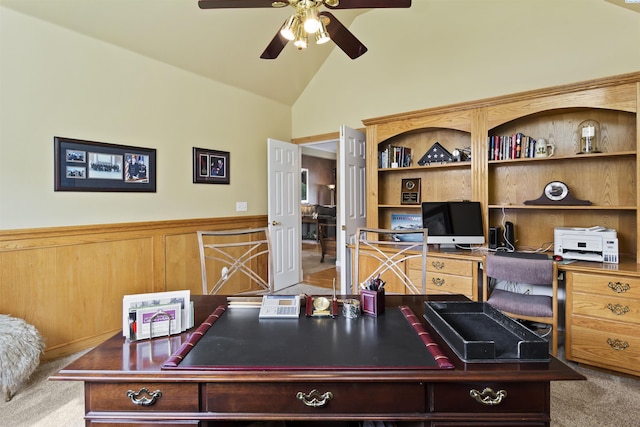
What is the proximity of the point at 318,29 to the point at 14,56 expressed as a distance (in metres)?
2.38

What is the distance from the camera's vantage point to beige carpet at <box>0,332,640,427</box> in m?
1.78

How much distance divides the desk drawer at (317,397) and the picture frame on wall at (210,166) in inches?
121

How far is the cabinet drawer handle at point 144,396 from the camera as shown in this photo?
0.89m

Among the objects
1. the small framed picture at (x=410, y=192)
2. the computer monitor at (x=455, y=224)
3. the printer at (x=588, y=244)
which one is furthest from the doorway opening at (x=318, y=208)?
the printer at (x=588, y=244)

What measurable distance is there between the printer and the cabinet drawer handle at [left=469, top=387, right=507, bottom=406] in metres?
2.17

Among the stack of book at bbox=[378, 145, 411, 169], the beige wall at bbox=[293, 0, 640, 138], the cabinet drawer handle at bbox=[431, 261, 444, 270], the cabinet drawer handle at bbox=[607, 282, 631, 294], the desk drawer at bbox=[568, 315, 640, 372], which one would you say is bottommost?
the desk drawer at bbox=[568, 315, 640, 372]

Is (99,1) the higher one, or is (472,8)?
(472,8)

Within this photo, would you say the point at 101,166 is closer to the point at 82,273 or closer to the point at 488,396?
the point at 82,273

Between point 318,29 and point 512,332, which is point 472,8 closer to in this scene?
point 318,29

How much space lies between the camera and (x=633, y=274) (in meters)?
2.10

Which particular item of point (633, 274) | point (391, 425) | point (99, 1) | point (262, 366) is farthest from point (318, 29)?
point (633, 274)

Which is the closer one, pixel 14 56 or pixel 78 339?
pixel 14 56

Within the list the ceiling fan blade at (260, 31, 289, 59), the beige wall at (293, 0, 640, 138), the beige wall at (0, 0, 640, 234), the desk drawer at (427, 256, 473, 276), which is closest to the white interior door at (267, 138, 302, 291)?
the beige wall at (0, 0, 640, 234)

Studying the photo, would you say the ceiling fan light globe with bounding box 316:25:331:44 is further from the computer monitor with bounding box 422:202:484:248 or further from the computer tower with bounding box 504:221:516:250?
the computer tower with bounding box 504:221:516:250
